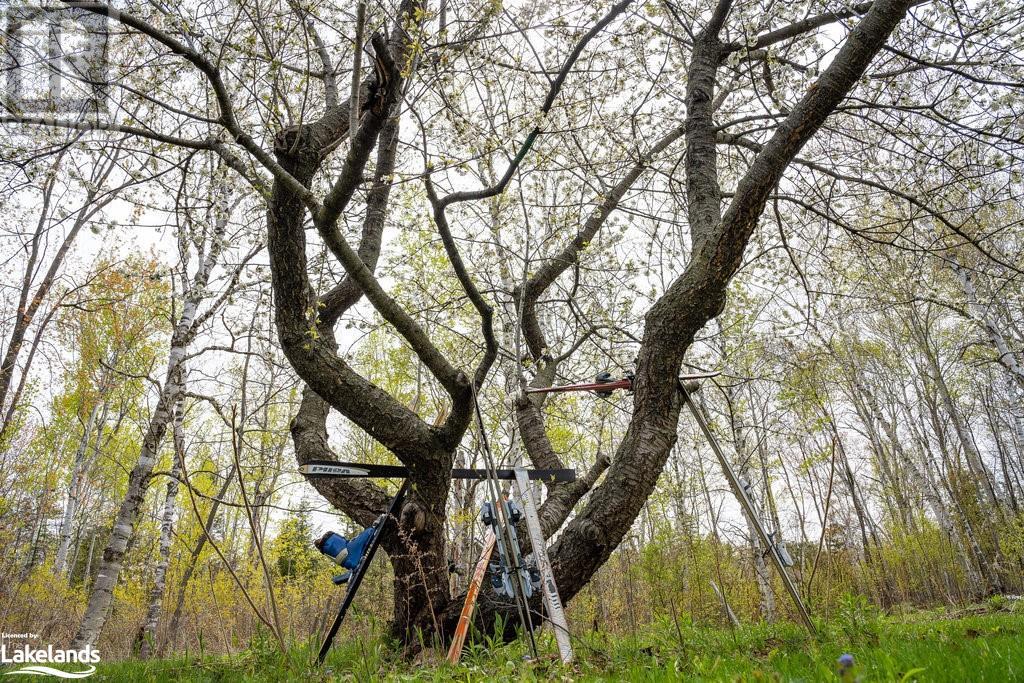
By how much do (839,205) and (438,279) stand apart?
192 inches

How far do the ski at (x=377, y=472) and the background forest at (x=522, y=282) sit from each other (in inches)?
9.7

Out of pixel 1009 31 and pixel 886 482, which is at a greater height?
pixel 1009 31

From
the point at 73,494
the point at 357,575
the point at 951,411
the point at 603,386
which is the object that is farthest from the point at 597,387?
the point at 73,494

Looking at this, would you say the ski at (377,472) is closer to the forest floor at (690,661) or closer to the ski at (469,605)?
the ski at (469,605)

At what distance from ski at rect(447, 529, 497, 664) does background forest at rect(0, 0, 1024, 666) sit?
449 millimetres

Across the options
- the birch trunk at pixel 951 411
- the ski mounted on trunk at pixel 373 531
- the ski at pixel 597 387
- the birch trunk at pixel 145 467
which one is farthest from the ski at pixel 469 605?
the birch trunk at pixel 951 411

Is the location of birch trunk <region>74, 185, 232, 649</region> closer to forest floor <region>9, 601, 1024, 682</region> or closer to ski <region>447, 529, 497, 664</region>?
forest floor <region>9, 601, 1024, 682</region>

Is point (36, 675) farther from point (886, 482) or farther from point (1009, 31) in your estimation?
point (886, 482)

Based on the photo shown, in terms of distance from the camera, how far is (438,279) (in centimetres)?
701

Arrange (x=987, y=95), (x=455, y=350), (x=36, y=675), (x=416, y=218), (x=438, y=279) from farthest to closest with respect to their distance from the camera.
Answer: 1. (x=455, y=350)
2. (x=438, y=279)
3. (x=416, y=218)
4. (x=987, y=95)
5. (x=36, y=675)

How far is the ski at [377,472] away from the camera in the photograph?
312cm

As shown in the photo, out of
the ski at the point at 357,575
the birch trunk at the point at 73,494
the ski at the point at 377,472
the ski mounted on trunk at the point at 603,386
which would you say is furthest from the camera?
the birch trunk at the point at 73,494

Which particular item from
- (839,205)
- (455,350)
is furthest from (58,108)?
(839,205)

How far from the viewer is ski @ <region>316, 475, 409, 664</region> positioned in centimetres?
275
